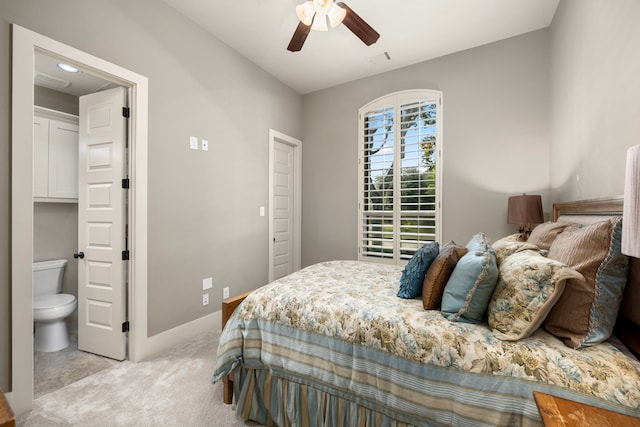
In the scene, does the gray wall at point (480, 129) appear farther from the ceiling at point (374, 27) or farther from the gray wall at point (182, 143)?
the gray wall at point (182, 143)

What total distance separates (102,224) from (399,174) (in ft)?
10.3

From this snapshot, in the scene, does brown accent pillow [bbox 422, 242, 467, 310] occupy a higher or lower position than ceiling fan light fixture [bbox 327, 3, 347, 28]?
lower

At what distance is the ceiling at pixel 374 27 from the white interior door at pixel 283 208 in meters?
1.14

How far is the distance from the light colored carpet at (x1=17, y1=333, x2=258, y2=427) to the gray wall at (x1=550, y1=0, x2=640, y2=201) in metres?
2.51

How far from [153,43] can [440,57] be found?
3.00m

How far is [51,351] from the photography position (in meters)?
2.63

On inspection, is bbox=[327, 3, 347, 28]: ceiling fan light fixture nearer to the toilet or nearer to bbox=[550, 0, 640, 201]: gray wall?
bbox=[550, 0, 640, 201]: gray wall

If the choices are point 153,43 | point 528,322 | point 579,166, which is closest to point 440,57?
point 579,166

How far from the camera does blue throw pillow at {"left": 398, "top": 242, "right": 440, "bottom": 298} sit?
170 centimetres

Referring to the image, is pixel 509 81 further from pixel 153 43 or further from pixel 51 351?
pixel 51 351

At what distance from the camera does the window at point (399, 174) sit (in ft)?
11.6

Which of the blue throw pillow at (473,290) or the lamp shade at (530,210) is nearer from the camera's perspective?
the blue throw pillow at (473,290)

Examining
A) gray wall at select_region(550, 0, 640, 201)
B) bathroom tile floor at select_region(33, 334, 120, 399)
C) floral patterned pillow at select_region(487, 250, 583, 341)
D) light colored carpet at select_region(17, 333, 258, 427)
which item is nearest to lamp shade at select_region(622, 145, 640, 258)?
floral patterned pillow at select_region(487, 250, 583, 341)

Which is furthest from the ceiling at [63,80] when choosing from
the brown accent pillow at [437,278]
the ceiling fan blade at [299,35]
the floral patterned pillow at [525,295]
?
the floral patterned pillow at [525,295]
